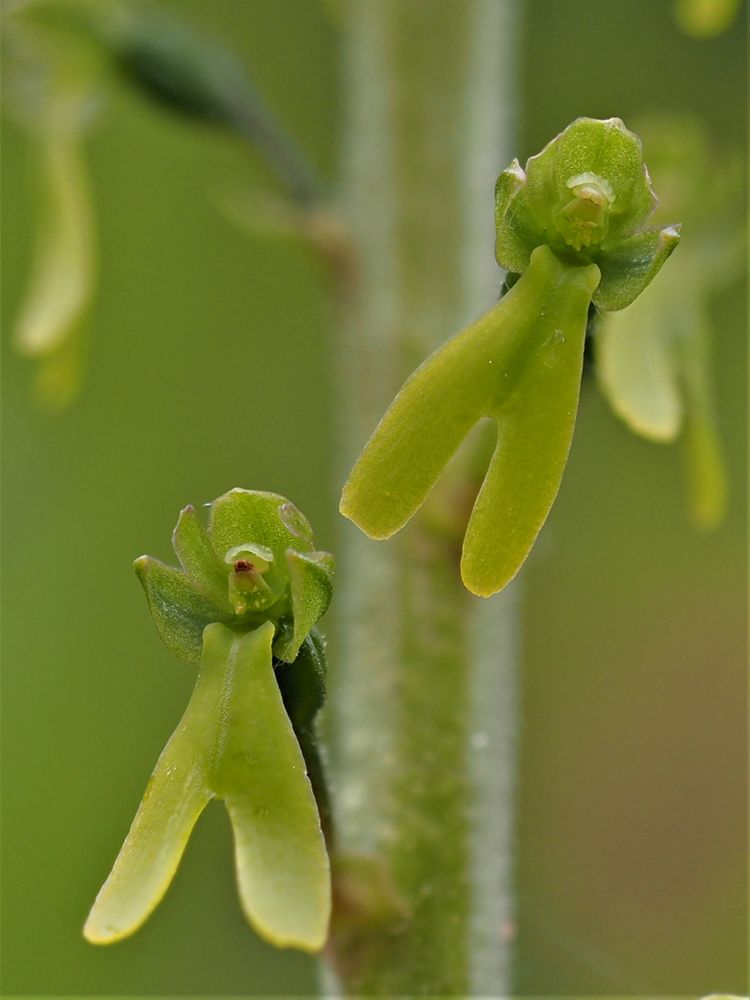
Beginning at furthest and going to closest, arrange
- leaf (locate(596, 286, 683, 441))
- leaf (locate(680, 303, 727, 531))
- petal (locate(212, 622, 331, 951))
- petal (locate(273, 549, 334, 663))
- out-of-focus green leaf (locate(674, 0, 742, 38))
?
out-of-focus green leaf (locate(674, 0, 742, 38))
leaf (locate(680, 303, 727, 531))
leaf (locate(596, 286, 683, 441))
petal (locate(273, 549, 334, 663))
petal (locate(212, 622, 331, 951))

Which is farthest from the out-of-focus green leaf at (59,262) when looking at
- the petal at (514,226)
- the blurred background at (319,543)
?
the petal at (514,226)

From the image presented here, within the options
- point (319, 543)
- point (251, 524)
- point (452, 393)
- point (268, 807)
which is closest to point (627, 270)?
point (452, 393)

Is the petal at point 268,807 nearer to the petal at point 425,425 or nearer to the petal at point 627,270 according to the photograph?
the petal at point 425,425

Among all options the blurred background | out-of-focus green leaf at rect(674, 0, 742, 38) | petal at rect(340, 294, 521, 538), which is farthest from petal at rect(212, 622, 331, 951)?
the blurred background

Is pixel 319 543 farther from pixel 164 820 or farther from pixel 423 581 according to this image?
pixel 164 820

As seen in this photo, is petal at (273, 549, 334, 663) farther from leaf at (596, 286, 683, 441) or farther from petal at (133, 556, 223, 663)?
leaf at (596, 286, 683, 441)

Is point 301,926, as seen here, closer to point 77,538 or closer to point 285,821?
point 285,821

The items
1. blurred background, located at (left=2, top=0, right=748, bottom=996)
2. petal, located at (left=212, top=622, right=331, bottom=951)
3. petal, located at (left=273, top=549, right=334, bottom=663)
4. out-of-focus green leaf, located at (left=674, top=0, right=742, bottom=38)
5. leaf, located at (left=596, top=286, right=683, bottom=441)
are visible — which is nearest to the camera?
petal, located at (left=212, top=622, right=331, bottom=951)

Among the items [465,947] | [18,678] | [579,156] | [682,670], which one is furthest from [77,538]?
[579,156]
